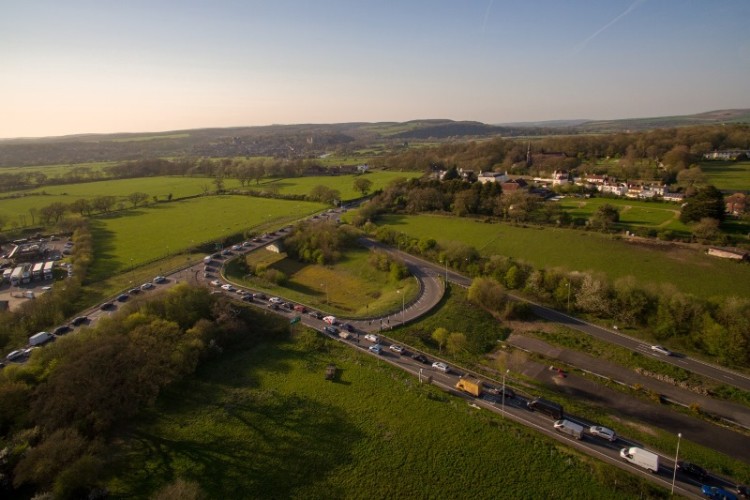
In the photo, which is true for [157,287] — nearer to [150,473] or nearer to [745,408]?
[150,473]

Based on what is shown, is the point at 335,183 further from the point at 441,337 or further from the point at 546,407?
the point at 546,407

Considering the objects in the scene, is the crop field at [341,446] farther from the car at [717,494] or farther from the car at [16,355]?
the car at [16,355]

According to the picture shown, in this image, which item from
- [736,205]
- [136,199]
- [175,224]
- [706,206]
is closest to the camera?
[706,206]

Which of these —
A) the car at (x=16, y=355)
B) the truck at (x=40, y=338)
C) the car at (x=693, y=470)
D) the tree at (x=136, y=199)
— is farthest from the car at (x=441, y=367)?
the tree at (x=136, y=199)

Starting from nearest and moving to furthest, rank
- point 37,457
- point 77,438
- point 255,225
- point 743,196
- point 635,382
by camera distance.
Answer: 1. point 37,457
2. point 77,438
3. point 635,382
4. point 743,196
5. point 255,225

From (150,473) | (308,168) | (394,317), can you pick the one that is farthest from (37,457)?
(308,168)

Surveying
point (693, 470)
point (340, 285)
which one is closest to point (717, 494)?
point (693, 470)
